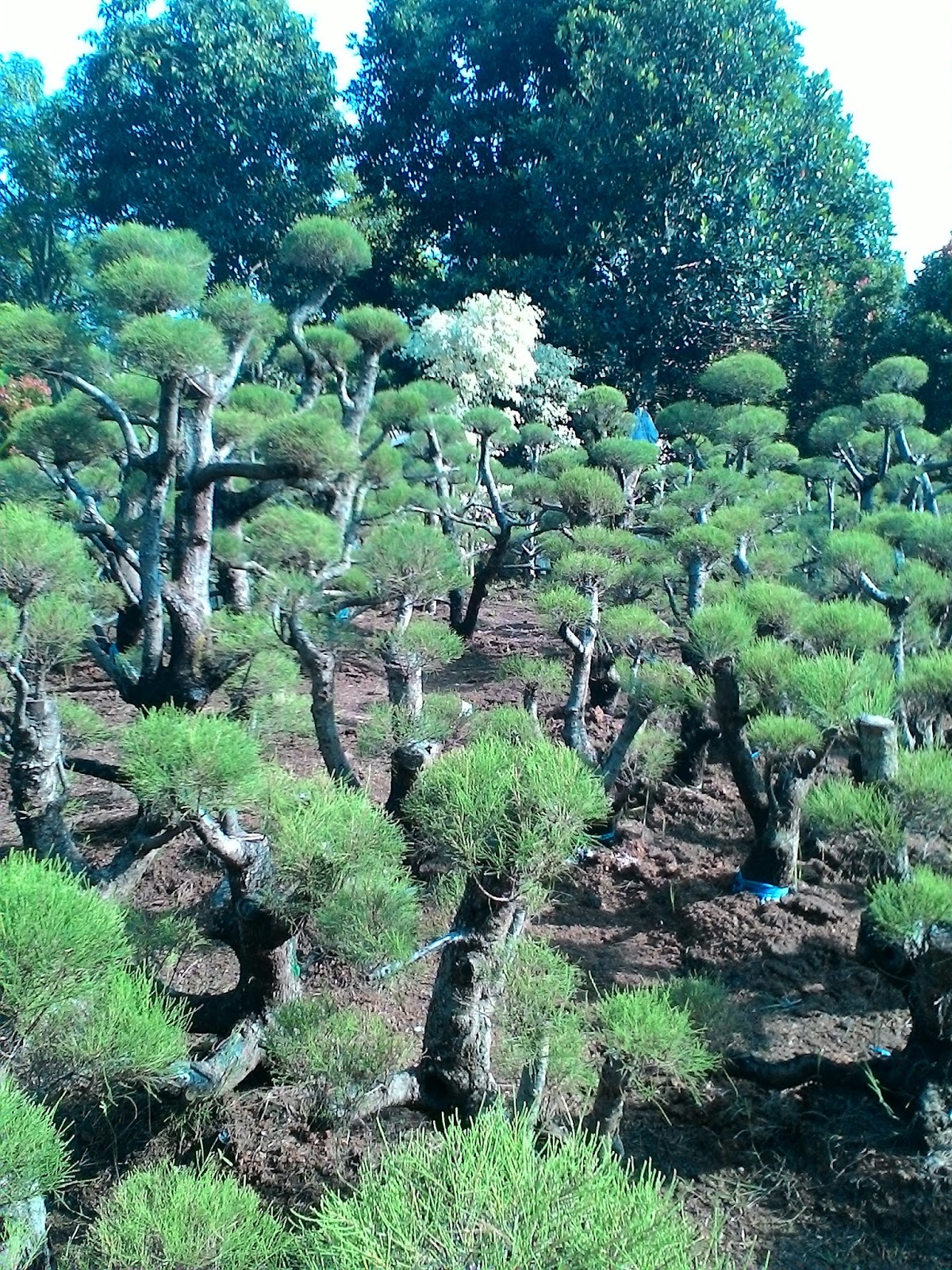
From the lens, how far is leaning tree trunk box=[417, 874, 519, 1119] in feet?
6.01

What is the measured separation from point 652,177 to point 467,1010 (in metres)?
10.1

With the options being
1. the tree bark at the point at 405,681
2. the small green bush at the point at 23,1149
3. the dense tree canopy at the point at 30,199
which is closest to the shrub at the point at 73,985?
the small green bush at the point at 23,1149

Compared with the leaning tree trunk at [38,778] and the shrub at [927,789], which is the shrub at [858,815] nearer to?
the shrub at [927,789]

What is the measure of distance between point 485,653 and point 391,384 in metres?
4.44

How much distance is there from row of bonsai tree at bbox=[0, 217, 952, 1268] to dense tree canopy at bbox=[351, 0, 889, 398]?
468 centimetres

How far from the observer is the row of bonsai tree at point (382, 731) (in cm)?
145

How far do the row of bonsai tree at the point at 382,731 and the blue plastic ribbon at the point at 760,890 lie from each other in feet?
0.03

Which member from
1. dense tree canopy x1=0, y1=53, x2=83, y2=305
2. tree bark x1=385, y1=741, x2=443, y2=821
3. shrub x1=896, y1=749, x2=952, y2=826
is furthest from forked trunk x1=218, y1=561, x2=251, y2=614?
dense tree canopy x1=0, y1=53, x2=83, y2=305

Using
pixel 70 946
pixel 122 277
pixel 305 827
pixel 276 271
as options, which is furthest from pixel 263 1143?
pixel 276 271

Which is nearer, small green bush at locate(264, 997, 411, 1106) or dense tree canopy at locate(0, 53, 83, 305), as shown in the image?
small green bush at locate(264, 997, 411, 1106)

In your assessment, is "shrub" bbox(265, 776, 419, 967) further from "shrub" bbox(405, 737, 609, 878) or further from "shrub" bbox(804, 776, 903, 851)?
"shrub" bbox(804, 776, 903, 851)

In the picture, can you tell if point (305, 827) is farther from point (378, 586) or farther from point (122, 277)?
point (122, 277)

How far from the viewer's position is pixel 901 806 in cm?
206

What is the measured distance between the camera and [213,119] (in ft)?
40.0
